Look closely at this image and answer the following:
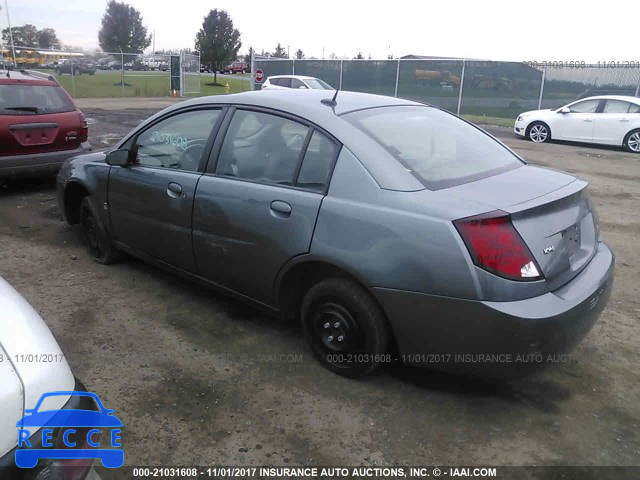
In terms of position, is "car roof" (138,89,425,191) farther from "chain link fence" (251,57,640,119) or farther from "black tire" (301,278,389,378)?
"chain link fence" (251,57,640,119)

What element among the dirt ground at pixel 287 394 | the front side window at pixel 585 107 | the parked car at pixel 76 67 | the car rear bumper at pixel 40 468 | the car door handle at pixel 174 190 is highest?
the parked car at pixel 76 67

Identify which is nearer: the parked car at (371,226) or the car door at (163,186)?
the parked car at (371,226)

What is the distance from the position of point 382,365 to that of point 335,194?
110 centimetres

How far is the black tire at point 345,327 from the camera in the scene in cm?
277

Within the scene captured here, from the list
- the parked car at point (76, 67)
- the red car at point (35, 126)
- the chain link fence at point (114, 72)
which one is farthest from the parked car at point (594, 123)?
the parked car at point (76, 67)

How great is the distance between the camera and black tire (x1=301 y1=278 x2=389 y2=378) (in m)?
2.77

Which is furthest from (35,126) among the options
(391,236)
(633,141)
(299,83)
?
(633,141)

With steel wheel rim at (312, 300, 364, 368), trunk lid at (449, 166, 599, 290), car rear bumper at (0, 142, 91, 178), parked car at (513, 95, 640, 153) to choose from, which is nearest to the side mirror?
steel wheel rim at (312, 300, 364, 368)

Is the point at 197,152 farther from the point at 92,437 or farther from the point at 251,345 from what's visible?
the point at 92,437

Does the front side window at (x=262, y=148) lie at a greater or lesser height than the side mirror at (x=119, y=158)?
greater

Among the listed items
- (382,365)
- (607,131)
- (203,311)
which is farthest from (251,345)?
(607,131)

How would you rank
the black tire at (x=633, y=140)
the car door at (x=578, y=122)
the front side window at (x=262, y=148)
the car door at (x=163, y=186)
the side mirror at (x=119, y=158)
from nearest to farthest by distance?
the front side window at (x=262, y=148)
the car door at (x=163, y=186)
the side mirror at (x=119, y=158)
the black tire at (x=633, y=140)
the car door at (x=578, y=122)

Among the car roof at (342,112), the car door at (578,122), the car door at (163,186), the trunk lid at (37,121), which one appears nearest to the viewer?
the car roof at (342,112)

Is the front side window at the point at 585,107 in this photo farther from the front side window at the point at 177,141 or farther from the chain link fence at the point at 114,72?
the chain link fence at the point at 114,72
